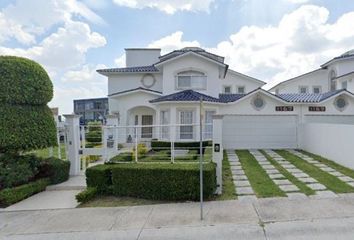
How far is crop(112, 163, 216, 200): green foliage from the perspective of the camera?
733cm

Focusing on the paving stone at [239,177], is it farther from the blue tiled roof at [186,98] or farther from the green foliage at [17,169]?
the blue tiled roof at [186,98]

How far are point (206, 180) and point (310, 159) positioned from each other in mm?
8328

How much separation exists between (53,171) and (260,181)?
6965 mm

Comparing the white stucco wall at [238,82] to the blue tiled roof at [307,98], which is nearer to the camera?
the blue tiled roof at [307,98]

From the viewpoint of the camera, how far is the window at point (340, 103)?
1783cm

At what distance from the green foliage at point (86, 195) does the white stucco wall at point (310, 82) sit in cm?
2778

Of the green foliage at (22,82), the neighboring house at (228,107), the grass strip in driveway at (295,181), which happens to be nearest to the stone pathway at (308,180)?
the grass strip in driveway at (295,181)

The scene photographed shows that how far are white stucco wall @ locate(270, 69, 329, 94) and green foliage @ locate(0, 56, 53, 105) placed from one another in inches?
1080

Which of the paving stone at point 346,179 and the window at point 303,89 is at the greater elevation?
the window at point 303,89

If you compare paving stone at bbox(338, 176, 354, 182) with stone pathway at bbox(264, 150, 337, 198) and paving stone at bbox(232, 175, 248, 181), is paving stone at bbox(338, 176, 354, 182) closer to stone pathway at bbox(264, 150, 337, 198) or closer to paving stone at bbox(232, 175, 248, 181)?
stone pathway at bbox(264, 150, 337, 198)

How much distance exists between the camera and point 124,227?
577 cm

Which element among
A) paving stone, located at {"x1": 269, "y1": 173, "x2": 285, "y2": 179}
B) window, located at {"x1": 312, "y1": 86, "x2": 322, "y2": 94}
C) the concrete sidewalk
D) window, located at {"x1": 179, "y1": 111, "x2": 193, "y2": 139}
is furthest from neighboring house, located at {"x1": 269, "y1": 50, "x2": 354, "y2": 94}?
the concrete sidewalk

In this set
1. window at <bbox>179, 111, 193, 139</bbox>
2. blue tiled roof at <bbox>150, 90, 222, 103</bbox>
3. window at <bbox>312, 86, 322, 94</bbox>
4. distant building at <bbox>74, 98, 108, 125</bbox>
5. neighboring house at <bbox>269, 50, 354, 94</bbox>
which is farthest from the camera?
distant building at <bbox>74, 98, 108, 125</bbox>

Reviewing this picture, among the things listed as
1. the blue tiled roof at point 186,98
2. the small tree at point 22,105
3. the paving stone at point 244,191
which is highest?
the blue tiled roof at point 186,98
